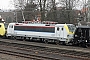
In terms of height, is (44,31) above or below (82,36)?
above

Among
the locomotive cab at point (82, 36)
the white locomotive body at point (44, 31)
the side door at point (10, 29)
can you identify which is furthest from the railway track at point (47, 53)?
the side door at point (10, 29)

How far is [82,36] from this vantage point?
82.3ft

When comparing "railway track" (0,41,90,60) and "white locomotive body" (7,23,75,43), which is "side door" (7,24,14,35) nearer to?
"white locomotive body" (7,23,75,43)

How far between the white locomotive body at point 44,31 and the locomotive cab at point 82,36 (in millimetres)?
1625

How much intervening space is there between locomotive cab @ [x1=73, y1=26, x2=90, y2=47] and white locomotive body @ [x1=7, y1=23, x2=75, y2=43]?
1.63 metres

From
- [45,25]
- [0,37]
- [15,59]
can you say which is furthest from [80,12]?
[15,59]

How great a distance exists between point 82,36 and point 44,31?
6891mm

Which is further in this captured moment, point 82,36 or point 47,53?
point 82,36

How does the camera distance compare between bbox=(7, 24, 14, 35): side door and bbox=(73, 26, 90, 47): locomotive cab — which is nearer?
bbox=(73, 26, 90, 47): locomotive cab

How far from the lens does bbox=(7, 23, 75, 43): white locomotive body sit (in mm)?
27952

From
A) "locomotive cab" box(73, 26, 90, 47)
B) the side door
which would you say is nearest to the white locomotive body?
the side door

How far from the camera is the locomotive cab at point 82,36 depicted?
24.6 meters

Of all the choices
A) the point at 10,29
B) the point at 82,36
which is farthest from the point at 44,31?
the point at 10,29

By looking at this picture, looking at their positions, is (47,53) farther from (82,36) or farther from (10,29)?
(10,29)
